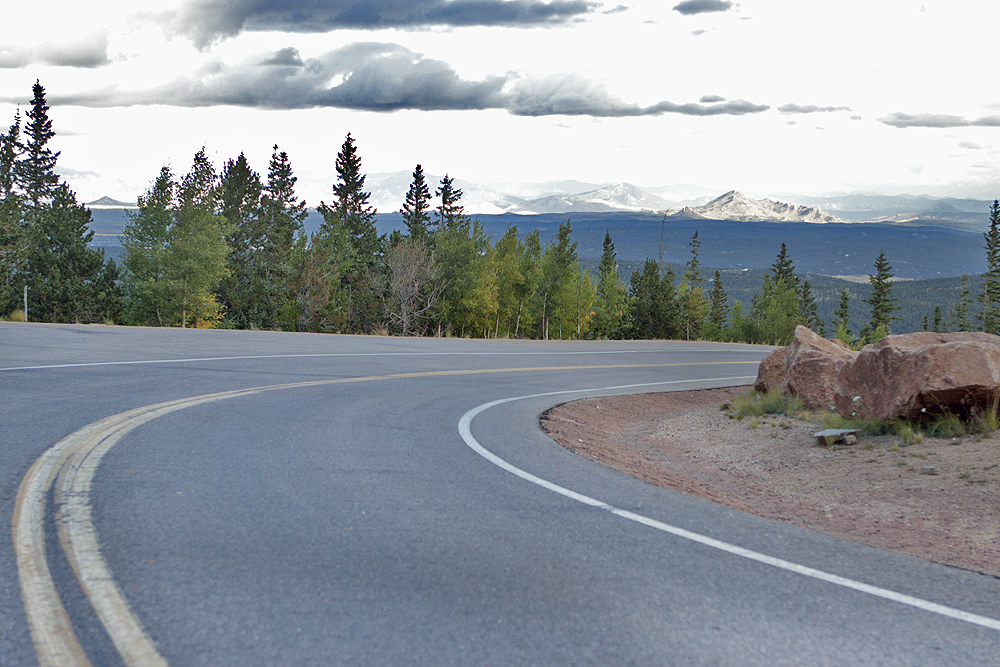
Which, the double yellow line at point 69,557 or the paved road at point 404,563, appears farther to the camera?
the paved road at point 404,563

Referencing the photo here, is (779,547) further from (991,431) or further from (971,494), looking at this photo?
(991,431)

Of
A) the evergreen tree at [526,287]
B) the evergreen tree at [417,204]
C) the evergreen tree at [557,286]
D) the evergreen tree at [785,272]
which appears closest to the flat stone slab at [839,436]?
the evergreen tree at [526,287]

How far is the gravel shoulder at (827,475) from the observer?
5902 mm

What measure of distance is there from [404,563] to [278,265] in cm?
6039

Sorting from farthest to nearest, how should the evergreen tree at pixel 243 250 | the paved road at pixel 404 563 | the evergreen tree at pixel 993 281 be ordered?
the evergreen tree at pixel 993 281 → the evergreen tree at pixel 243 250 → the paved road at pixel 404 563

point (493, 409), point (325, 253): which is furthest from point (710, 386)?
point (325, 253)

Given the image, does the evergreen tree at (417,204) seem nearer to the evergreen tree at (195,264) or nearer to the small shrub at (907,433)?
the evergreen tree at (195,264)

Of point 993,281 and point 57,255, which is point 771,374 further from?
point 993,281

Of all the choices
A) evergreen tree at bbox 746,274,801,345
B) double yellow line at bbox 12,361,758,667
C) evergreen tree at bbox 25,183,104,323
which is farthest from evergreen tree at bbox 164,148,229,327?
evergreen tree at bbox 746,274,801,345

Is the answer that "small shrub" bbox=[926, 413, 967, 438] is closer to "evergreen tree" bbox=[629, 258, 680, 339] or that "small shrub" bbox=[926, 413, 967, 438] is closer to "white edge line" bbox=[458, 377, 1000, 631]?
"white edge line" bbox=[458, 377, 1000, 631]

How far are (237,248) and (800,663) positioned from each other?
218ft

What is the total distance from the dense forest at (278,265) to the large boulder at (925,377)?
28229 millimetres

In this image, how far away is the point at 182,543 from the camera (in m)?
4.26

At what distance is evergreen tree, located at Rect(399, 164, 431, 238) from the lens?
8062 centimetres
